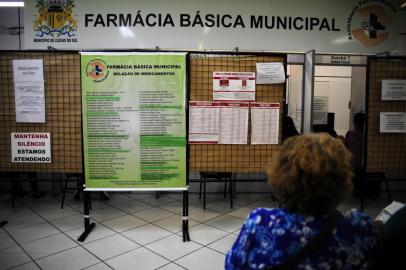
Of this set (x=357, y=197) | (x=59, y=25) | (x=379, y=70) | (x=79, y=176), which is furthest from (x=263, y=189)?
(x=59, y=25)

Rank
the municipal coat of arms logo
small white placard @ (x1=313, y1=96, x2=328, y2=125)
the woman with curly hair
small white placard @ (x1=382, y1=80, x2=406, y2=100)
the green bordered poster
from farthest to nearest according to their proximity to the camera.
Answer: small white placard @ (x1=313, y1=96, x2=328, y2=125) < the municipal coat of arms logo < small white placard @ (x1=382, y1=80, x2=406, y2=100) < the green bordered poster < the woman with curly hair

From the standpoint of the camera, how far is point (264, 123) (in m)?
3.10

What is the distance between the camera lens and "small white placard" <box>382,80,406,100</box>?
10.6 ft

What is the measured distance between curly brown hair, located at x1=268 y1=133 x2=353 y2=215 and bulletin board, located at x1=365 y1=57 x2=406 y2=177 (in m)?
2.65

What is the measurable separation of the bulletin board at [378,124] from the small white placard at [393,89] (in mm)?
45

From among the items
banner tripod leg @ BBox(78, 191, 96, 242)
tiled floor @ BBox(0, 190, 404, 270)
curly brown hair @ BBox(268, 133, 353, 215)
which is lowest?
tiled floor @ BBox(0, 190, 404, 270)

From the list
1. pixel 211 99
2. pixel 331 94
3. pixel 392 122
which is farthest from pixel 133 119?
pixel 331 94

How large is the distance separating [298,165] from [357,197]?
4397 millimetres

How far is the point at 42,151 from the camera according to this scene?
3.08 metres

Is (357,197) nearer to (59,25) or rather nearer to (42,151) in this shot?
(42,151)

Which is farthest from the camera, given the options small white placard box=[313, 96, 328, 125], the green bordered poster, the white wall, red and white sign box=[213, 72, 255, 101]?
small white placard box=[313, 96, 328, 125]

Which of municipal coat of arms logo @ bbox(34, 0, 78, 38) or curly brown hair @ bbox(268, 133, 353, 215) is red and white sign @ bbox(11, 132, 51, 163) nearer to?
municipal coat of arms logo @ bbox(34, 0, 78, 38)

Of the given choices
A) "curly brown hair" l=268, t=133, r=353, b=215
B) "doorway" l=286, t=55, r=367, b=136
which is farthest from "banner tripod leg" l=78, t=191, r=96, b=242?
"doorway" l=286, t=55, r=367, b=136

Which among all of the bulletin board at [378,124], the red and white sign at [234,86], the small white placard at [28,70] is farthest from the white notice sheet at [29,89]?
the bulletin board at [378,124]
